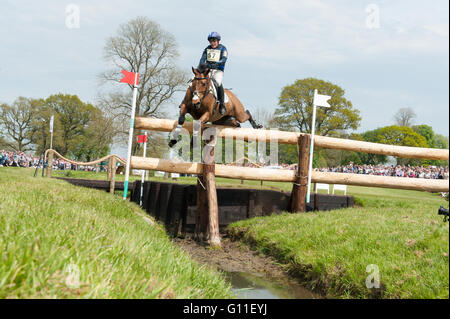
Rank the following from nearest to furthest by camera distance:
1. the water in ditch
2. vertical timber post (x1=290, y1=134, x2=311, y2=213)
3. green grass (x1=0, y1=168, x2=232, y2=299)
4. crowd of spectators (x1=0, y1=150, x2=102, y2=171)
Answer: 1. green grass (x1=0, y1=168, x2=232, y2=299)
2. the water in ditch
3. vertical timber post (x1=290, y1=134, x2=311, y2=213)
4. crowd of spectators (x1=0, y1=150, x2=102, y2=171)

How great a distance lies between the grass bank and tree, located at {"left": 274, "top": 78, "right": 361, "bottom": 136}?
32580mm

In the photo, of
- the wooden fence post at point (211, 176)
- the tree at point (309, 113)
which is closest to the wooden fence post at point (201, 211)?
the wooden fence post at point (211, 176)

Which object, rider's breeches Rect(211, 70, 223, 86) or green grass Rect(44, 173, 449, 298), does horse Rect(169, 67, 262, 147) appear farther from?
green grass Rect(44, 173, 449, 298)

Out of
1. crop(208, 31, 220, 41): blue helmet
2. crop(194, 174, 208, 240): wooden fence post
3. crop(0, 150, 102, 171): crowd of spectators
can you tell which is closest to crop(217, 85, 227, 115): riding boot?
crop(208, 31, 220, 41): blue helmet

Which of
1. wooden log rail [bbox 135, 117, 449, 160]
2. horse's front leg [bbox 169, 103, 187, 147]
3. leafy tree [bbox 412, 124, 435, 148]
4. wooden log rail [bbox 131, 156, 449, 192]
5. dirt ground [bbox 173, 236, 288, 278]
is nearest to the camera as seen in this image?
dirt ground [bbox 173, 236, 288, 278]

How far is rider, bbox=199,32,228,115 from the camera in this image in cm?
752

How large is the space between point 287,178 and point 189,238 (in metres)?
2.53

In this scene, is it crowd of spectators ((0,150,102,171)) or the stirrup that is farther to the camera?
crowd of spectators ((0,150,102,171))

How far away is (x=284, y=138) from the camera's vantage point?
27.6 ft

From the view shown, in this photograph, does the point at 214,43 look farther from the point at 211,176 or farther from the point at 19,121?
the point at 19,121

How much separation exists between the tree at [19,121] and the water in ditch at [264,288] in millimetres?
48006

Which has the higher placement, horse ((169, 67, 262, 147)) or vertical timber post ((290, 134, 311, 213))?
horse ((169, 67, 262, 147))

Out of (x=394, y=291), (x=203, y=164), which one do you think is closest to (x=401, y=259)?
(x=394, y=291)
